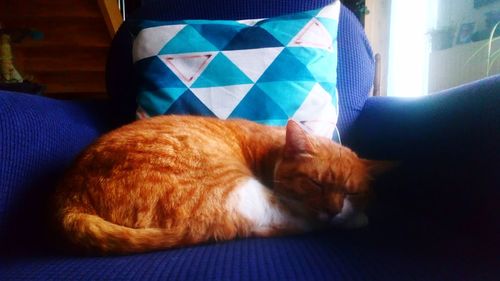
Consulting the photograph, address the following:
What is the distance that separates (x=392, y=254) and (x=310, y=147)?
1.23 feet

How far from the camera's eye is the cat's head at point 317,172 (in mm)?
954

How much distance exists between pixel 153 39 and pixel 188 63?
0.14m

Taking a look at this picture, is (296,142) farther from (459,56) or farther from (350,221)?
(459,56)

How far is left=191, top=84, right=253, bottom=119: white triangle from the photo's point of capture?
1159 millimetres

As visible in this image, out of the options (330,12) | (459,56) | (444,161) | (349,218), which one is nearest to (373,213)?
(349,218)

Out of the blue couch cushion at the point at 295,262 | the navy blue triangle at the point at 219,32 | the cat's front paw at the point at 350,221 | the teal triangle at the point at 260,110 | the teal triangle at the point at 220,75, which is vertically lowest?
the cat's front paw at the point at 350,221

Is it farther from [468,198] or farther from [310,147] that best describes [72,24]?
[468,198]

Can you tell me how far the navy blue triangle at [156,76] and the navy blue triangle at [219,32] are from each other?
162 millimetres

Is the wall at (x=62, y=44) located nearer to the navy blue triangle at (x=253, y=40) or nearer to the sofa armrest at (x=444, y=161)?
the navy blue triangle at (x=253, y=40)

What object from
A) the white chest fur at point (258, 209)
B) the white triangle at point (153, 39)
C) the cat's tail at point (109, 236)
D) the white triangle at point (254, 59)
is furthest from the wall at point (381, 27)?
the cat's tail at point (109, 236)

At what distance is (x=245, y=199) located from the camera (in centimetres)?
84

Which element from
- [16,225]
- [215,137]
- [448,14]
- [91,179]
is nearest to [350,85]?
[215,137]

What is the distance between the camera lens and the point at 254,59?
3.82ft

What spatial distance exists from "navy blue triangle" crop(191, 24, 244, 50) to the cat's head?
40cm
